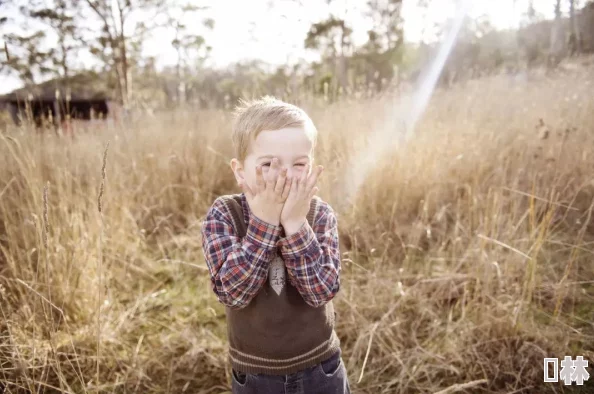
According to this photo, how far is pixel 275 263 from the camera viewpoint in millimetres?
949

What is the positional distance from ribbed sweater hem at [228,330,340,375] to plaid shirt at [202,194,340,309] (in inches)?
5.6

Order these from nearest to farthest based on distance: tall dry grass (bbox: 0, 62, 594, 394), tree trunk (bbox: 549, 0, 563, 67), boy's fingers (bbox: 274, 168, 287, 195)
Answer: boy's fingers (bbox: 274, 168, 287, 195)
tall dry grass (bbox: 0, 62, 594, 394)
tree trunk (bbox: 549, 0, 563, 67)

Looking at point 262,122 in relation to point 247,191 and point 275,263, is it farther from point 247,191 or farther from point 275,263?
point 275,263

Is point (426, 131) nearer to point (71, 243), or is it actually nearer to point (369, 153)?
point (369, 153)

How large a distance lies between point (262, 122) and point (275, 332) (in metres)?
0.53

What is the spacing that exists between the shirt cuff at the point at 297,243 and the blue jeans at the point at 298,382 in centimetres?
33

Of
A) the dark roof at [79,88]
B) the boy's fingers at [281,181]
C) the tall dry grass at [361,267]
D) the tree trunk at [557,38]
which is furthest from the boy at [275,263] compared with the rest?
the dark roof at [79,88]

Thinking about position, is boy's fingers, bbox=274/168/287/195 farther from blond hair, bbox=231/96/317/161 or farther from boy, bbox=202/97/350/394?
blond hair, bbox=231/96/317/161

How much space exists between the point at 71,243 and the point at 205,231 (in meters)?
1.00

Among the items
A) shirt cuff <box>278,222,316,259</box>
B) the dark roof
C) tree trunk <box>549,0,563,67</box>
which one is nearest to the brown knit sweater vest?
shirt cuff <box>278,222,316,259</box>

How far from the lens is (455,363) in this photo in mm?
1486

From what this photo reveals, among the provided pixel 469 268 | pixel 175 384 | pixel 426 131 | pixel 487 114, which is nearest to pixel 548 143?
pixel 426 131

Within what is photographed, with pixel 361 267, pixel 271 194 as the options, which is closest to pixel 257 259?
pixel 271 194

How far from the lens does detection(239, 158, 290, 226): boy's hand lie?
33.3 inches
